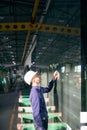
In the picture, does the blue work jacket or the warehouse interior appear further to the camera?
the warehouse interior

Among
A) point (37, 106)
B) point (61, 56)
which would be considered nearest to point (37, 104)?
point (37, 106)

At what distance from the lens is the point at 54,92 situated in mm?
4855

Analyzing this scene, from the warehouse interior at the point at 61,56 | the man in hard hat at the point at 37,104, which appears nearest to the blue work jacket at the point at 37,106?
the man in hard hat at the point at 37,104

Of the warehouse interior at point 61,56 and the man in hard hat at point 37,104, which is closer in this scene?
the man in hard hat at point 37,104

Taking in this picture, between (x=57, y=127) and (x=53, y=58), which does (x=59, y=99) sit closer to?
Result: (x=57, y=127)

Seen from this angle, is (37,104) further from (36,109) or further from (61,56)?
(61,56)

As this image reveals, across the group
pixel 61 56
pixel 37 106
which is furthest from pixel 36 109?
pixel 61 56

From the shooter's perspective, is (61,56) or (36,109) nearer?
(36,109)

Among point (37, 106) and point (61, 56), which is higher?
point (61, 56)

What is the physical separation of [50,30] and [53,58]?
44 cm

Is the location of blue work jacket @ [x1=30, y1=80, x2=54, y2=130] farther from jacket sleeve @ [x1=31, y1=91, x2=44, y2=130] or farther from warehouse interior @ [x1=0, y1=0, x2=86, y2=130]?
warehouse interior @ [x1=0, y1=0, x2=86, y2=130]

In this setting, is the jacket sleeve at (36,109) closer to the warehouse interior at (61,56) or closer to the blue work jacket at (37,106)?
the blue work jacket at (37,106)

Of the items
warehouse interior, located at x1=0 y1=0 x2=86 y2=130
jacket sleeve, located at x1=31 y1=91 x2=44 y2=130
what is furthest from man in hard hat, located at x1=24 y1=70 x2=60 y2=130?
warehouse interior, located at x1=0 y1=0 x2=86 y2=130

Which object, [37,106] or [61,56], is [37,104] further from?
[61,56]
